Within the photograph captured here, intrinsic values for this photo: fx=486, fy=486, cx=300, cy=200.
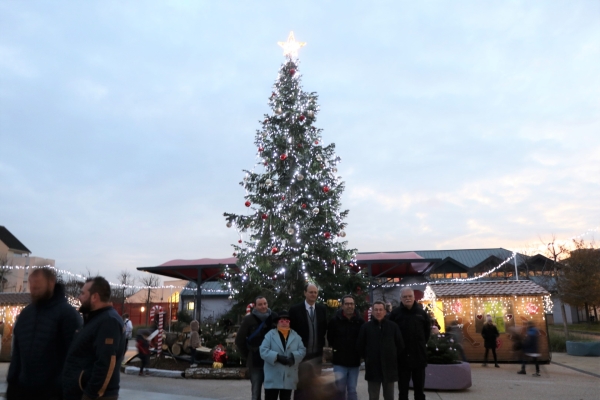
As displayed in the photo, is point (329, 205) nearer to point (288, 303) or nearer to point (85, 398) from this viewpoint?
point (288, 303)

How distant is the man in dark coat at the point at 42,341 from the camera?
3836 millimetres

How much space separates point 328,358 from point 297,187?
5.78 metres

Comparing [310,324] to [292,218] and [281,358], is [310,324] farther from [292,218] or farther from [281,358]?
[292,218]

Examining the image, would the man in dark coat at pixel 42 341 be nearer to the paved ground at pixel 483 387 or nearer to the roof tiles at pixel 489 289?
the paved ground at pixel 483 387

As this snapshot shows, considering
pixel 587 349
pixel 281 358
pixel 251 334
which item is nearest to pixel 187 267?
pixel 587 349

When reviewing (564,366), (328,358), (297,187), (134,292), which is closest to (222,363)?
(328,358)

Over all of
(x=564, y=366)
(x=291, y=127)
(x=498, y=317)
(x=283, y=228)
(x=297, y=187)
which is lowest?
(x=564, y=366)

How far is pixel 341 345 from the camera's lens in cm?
643

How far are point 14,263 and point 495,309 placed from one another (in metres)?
54.7

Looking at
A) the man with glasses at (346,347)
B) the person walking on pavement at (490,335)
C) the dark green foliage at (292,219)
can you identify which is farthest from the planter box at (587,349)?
the man with glasses at (346,347)

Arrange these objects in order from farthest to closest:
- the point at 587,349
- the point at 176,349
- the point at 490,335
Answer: the point at 587,349
the point at 176,349
the point at 490,335

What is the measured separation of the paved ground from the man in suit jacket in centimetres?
327

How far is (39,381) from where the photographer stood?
12.5ft

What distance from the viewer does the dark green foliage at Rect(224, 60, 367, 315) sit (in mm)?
15266
